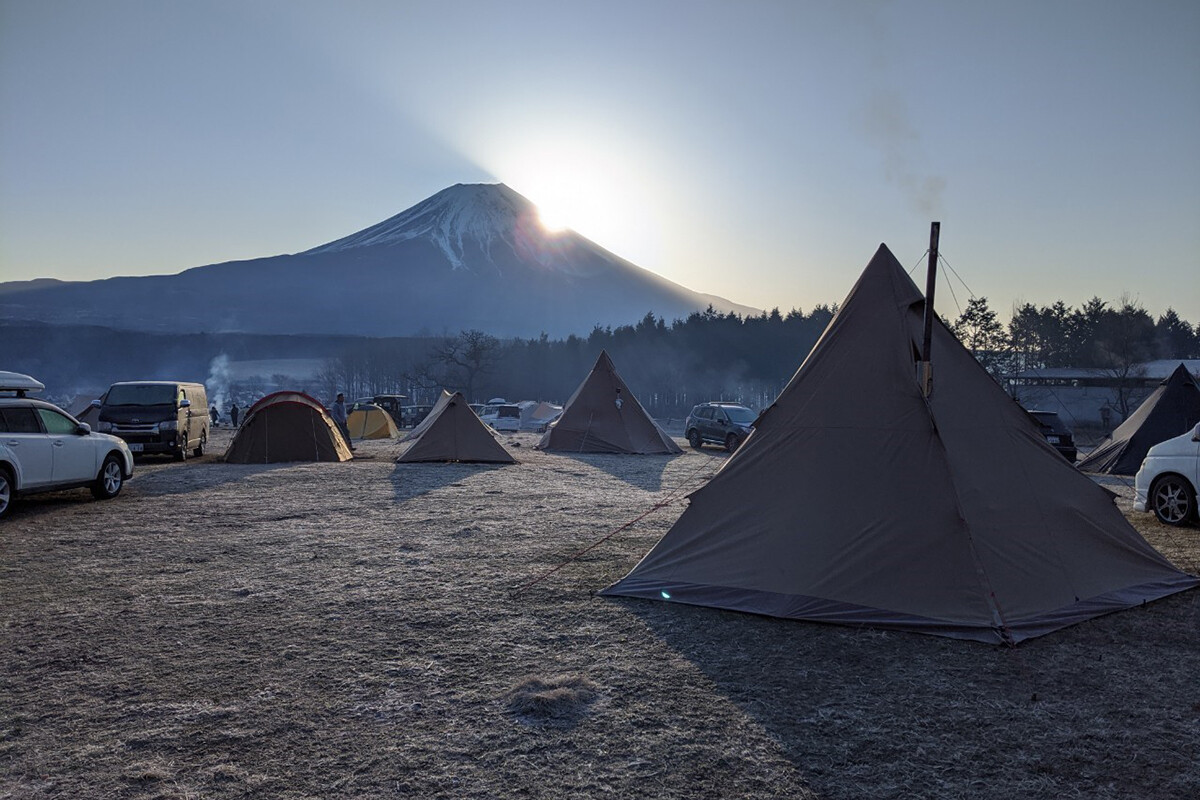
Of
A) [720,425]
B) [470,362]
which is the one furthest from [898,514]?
[470,362]

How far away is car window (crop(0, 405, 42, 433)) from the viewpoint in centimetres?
1096

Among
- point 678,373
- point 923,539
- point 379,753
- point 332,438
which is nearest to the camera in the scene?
point 379,753

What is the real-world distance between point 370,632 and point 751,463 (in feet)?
11.9

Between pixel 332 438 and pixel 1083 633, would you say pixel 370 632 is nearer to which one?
pixel 1083 633

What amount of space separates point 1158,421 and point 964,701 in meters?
16.8

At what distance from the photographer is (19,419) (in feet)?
36.8

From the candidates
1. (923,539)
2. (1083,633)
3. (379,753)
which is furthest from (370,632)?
(1083,633)

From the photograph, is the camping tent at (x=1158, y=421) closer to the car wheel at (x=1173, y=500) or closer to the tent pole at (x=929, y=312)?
the car wheel at (x=1173, y=500)

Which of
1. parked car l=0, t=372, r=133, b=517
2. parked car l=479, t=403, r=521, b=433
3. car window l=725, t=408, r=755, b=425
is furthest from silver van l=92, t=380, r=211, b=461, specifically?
parked car l=479, t=403, r=521, b=433

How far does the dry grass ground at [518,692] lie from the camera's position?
357cm

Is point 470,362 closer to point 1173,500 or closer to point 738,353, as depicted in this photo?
point 738,353

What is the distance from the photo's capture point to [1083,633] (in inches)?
225

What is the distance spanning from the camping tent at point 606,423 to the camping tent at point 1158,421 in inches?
458

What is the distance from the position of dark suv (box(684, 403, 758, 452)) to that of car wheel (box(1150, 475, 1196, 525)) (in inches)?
539
